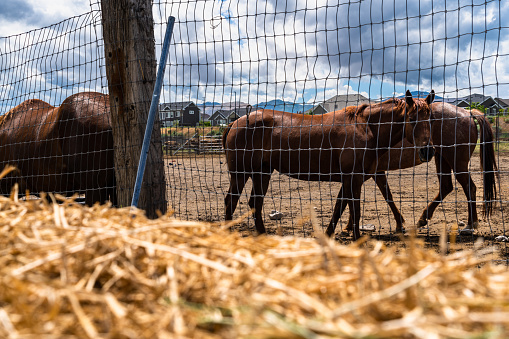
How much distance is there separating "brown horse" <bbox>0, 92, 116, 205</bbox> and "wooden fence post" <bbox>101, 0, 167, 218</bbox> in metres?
0.47

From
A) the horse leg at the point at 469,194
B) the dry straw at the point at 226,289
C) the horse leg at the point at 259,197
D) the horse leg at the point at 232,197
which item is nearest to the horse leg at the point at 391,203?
the horse leg at the point at 469,194

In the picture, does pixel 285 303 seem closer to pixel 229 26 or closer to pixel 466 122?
pixel 229 26

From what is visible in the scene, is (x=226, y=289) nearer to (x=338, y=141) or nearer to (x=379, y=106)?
(x=338, y=141)

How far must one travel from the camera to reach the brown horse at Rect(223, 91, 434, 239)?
17.6ft

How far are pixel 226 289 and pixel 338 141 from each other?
496 cm

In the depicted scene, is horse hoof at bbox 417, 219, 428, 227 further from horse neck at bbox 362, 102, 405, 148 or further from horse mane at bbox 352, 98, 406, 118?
horse mane at bbox 352, 98, 406, 118

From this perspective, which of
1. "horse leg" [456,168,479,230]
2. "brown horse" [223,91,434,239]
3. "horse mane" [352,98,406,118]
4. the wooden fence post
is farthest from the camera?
"horse leg" [456,168,479,230]

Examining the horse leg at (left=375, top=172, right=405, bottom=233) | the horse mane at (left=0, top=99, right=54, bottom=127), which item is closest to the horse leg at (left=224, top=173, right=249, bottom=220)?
the horse leg at (left=375, top=172, right=405, bottom=233)

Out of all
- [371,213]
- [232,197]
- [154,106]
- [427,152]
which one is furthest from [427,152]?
[154,106]

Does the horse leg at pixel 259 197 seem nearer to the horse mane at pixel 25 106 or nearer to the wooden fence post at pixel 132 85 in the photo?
the wooden fence post at pixel 132 85

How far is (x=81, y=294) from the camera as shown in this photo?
93cm

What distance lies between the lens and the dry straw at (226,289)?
0.83 meters

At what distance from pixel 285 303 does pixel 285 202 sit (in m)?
7.98

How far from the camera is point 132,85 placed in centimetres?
358
